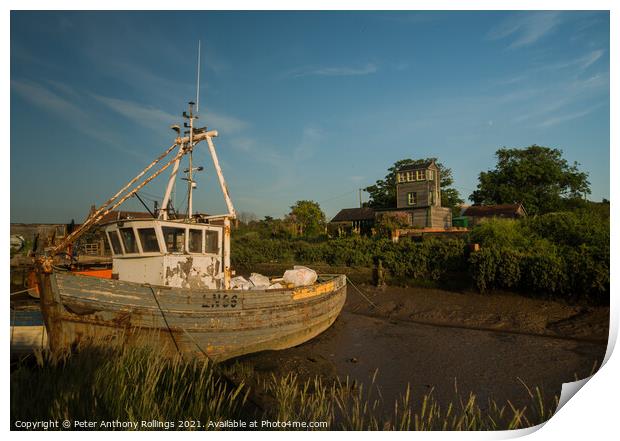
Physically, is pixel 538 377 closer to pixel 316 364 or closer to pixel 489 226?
pixel 316 364

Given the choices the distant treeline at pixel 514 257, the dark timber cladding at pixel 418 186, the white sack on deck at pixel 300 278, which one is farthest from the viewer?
the dark timber cladding at pixel 418 186

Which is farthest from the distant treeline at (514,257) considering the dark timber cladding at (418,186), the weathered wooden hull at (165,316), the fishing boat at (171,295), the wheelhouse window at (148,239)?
the wheelhouse window at (148,239)

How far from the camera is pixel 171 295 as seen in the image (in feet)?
25.0

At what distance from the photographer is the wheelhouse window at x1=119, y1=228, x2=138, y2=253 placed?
26.9ft

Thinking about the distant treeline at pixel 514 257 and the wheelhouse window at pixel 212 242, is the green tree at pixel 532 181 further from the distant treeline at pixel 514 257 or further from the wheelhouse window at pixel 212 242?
the wheelhouse window at pixel 212 242

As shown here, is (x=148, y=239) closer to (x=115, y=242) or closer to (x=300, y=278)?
(x=115, y=242)

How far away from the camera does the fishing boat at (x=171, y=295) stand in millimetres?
7023

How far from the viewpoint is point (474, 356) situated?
31.6 ft

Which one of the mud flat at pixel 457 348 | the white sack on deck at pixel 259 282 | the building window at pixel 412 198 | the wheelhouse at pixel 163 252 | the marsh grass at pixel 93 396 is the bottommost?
the mud flat at pixel 457 348

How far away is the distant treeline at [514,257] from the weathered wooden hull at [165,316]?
29.0ft

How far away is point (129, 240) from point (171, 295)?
1659 mm

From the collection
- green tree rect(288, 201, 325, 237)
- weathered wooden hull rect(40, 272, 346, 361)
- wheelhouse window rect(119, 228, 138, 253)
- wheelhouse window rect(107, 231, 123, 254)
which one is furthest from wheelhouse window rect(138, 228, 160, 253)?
green tree rect(288, 201, 325, 237)

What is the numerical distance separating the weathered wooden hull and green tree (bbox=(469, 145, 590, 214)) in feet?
98.5

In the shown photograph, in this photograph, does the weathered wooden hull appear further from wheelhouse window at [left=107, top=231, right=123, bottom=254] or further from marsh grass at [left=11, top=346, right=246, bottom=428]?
marsh grass at [left=11, top=346, right=246, bottom=428]
